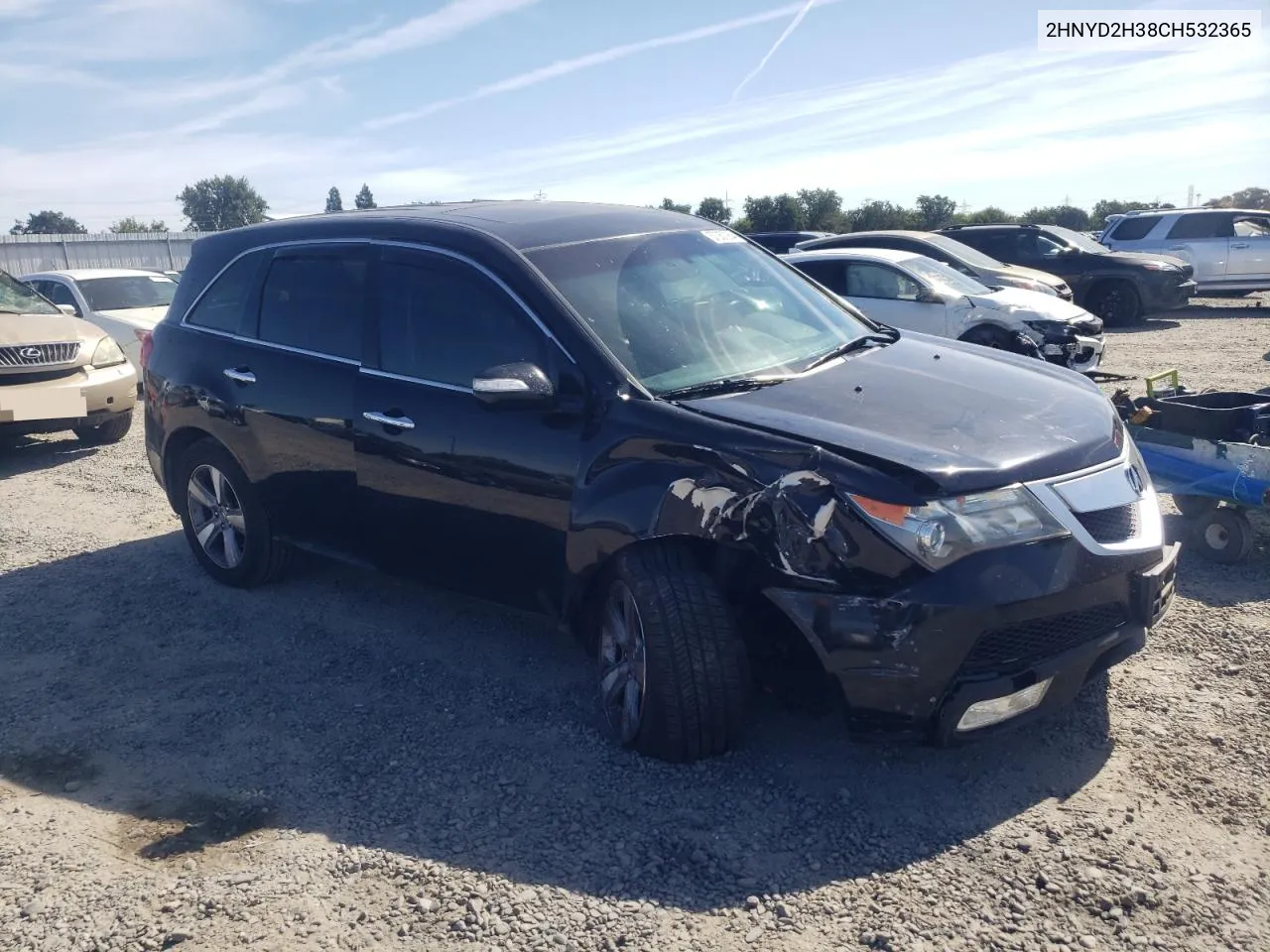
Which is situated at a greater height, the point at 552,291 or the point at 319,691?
the point at 552,291

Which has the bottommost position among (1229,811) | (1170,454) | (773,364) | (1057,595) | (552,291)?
(1229,811)

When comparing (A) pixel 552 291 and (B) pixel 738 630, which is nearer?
(B) pixel 738 630

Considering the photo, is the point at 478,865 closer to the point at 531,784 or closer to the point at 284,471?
the point at 531,784

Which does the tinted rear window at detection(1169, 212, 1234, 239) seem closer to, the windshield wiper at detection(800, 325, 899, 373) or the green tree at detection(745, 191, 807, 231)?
the windshield wiper at detection(800, 325, 899, 373)

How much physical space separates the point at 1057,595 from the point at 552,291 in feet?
6.85

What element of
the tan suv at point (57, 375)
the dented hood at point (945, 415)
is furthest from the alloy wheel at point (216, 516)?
the tan suv at point (57, 375)

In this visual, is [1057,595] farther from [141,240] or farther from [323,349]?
[141,240]

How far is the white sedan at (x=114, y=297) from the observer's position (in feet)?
39.6

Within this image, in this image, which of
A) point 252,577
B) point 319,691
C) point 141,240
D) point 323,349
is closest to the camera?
point 319,691

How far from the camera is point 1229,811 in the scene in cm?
329

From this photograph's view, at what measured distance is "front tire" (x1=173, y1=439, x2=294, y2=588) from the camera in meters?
5.43

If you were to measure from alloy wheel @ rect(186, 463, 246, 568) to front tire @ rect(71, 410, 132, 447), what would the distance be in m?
4.45

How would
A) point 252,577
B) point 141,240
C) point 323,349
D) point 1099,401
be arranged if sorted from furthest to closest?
point 141,240
point 252,577
point 323,349
point 1099,401

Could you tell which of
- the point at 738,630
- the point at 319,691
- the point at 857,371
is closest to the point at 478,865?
the point at 738,630
